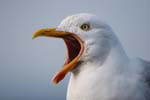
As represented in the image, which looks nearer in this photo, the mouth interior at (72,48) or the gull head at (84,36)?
the gull head at (84,36)

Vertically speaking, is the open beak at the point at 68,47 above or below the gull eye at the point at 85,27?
below

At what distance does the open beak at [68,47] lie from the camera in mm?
1695

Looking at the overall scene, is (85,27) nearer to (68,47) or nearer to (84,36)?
(84,36)

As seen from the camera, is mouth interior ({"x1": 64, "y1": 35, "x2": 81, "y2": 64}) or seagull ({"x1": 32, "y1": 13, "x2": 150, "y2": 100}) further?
mouth interior ({"x1": 64, "y1": 35, "x2": 81, "y2": 64})

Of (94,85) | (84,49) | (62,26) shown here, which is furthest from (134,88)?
(62,26)

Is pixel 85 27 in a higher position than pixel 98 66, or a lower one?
higher

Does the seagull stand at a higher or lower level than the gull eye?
lower

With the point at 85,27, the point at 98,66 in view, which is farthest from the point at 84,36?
the point at 98,66

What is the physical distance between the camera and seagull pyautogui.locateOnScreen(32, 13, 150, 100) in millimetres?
1604

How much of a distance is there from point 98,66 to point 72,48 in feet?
0.68

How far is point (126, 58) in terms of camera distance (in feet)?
5.60

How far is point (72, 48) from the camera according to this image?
1803 mm

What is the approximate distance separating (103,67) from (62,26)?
11.0 inches

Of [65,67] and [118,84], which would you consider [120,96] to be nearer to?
[118,84]
